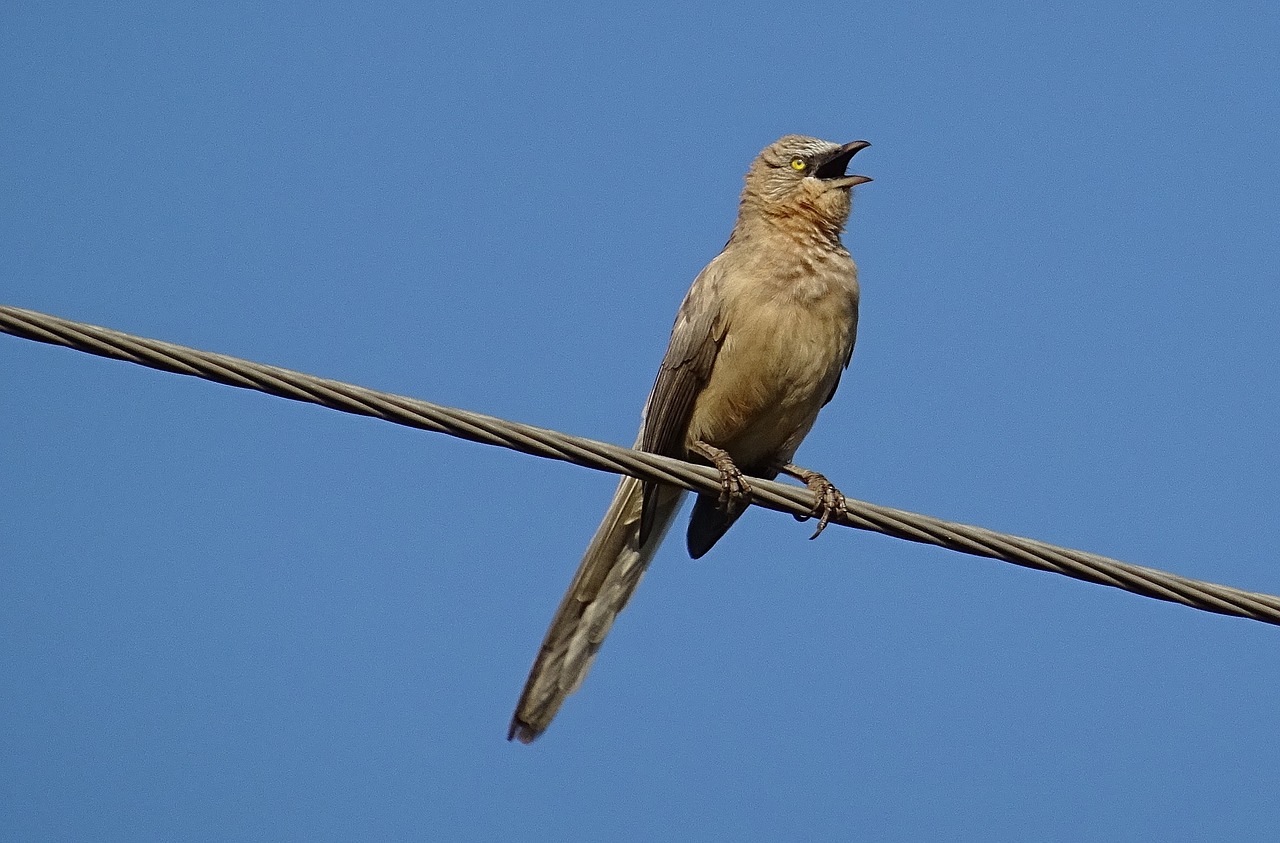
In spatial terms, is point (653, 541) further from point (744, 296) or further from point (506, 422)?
point (506, 422)

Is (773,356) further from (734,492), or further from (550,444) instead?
(550,444)

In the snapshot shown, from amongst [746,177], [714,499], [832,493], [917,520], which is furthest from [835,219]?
[917,520]

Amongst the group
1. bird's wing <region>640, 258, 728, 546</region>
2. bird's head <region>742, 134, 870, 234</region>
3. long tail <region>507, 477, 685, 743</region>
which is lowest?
long tail <region>507, 477, 685, 743</region>

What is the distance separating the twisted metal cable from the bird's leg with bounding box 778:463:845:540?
1.72 feet

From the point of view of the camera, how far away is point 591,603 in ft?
23.6

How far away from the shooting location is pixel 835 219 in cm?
790

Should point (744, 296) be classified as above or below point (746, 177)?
below

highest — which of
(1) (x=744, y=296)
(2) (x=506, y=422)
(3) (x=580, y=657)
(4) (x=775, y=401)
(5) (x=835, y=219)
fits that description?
(5) (x=835, y=219)

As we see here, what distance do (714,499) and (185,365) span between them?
2597 mm

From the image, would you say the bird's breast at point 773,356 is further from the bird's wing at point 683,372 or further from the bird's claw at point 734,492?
the bird's claw at point 734,492

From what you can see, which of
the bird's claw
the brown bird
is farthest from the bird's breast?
the bird's claw

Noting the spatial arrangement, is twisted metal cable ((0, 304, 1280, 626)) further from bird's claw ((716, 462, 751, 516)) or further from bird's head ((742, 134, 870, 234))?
bird's head ((742, 134, 870, 234))

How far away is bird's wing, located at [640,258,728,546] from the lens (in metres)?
7.34

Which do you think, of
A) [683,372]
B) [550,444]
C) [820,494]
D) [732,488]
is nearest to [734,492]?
[732,488]
